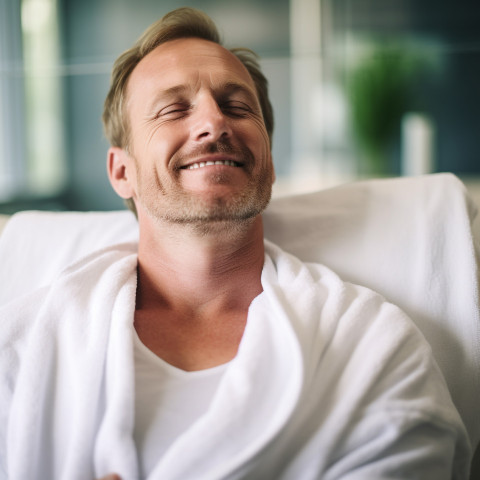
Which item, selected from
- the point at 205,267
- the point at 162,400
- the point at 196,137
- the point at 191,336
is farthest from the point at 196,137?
the point at 162,400

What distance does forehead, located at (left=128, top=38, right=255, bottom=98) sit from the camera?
43.1 inches

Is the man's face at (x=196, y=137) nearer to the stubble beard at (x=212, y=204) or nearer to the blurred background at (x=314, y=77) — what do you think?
the stubble beard at (x=212, y=204)

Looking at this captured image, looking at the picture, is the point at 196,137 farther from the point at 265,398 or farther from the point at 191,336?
the point at 265,398

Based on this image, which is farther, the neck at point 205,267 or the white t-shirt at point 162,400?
the neck at point 205,267

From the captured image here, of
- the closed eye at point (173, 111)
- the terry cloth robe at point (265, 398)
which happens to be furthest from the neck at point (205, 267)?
the closed eye at point (173, 111)

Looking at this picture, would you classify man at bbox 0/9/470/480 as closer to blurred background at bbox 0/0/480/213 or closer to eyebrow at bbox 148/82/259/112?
eyebrow at bbox 148/82/259/112

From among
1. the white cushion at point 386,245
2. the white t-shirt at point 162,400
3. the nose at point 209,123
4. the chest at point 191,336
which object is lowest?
the white t-shirt at point 162,400

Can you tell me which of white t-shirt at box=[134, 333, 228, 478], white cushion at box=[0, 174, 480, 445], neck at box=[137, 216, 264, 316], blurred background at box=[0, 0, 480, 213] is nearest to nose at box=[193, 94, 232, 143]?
neck at box=[137, 216, 264, 316]

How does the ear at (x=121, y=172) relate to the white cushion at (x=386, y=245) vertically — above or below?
above

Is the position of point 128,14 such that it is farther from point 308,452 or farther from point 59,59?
point 308,452

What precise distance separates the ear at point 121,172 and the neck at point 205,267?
156 millimetres

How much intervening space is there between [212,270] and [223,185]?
0.18 m

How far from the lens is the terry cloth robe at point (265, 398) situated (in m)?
0.78

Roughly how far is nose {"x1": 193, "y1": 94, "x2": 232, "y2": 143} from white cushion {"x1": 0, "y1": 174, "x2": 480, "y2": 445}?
308 millimetres
